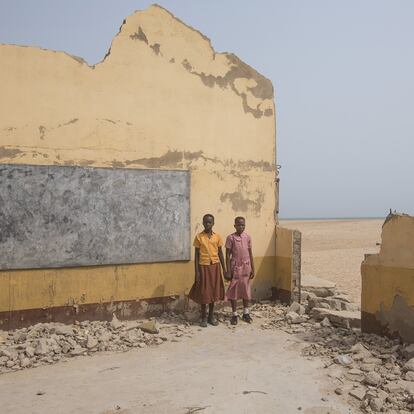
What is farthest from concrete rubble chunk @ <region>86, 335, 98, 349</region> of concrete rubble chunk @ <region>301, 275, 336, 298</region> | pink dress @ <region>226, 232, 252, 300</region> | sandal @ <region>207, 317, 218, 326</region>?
concrete rubble chunk @ <region>301, 275, 336, 298</region>

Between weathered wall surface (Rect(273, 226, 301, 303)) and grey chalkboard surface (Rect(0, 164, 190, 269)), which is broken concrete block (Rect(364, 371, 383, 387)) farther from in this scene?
grey chalkboard surface (Rect(0, 164, 190, 269))

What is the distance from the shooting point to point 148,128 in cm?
634

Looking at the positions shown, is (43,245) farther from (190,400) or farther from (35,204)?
(190,400)

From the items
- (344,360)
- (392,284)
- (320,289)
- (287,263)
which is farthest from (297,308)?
(344,360)

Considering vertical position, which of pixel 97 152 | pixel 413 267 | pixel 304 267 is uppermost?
pixel 97 152

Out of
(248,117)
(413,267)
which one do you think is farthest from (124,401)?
(248,117)

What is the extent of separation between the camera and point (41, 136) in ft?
18.5

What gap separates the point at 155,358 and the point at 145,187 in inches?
96.9

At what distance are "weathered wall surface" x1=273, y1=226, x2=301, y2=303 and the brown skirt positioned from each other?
1381 millimetres

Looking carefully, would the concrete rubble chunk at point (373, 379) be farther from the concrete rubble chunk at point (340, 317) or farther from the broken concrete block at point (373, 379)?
the concrete rubble chunk at point (340, 317)

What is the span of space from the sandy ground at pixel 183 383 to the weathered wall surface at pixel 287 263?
1865 millimetres


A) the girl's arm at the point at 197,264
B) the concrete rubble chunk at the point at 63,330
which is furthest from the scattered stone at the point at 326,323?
the concrete rubble chunk at the point at 63,330

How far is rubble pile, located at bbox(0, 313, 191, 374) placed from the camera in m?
4.63

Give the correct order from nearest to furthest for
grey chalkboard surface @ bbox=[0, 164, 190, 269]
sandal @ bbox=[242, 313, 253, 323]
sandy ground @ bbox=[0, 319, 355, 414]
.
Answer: sandy ground @ bbox=[0, 319, 355, 414] < grey chalkboard surface @ bbox=[0, 164, 190, 269] < sandal @ bbox=[242, 313, 253, 323]
